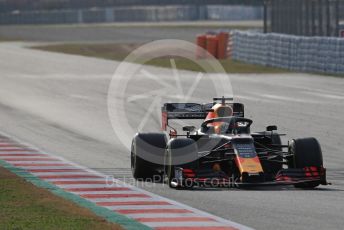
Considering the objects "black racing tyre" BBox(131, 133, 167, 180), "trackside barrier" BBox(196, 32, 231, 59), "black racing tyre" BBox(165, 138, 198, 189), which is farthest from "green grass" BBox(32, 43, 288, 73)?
"black racing tyre" BBox(165, 138, 198, 189)

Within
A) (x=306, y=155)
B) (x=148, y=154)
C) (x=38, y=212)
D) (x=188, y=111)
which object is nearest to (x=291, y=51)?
(x=188, y=111)

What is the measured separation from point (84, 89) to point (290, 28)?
14.8m

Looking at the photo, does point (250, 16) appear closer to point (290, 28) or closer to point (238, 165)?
point (290, 28)

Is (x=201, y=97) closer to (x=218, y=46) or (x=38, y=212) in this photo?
(x=38, y=212)

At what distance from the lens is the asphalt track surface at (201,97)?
12.6 metres

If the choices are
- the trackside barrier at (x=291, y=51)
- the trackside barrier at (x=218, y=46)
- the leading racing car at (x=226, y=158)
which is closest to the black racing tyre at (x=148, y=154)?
the leading racing car at (x=226, y=158)

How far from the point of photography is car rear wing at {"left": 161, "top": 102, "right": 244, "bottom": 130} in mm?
16312

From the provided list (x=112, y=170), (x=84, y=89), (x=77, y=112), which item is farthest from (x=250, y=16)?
(x=112, y=170)

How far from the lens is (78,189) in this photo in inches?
570

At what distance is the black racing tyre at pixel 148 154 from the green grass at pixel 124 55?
2817 centimetres

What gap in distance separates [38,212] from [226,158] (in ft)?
11.0

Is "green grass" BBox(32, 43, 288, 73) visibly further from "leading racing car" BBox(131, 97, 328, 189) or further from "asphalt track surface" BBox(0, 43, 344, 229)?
"leading racing car" BBox(131, 97, 328, 189)

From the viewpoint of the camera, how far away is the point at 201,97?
3189 centimetres

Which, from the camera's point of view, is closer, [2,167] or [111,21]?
[2,167]
